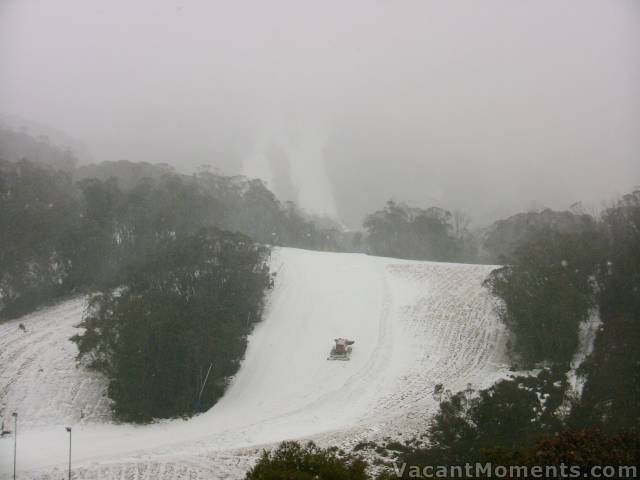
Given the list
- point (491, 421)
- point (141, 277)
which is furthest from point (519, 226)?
point (491, 421)

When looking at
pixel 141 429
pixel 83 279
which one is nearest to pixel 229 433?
pixel 141 429

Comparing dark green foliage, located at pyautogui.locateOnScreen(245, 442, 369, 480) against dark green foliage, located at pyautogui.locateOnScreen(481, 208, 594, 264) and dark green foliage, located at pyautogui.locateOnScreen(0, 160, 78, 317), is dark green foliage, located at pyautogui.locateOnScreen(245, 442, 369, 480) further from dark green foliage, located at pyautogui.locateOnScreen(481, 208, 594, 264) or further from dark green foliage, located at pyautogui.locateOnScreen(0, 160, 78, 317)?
dark green foliage, located at pyautogui.locateOnScreen(481, 208, 594, 264)

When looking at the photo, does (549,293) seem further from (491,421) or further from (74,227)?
(74,227)

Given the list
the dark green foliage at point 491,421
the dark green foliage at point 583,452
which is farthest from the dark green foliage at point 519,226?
the dark green foliage at point 583,452

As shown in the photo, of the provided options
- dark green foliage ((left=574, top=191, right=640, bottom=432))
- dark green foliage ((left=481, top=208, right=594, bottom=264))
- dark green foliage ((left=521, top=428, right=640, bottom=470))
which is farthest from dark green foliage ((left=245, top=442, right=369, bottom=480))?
dark green foliage ((left=481, top=208, right=594, bottom=264))

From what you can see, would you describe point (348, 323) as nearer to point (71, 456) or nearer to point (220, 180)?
point (71, 456)

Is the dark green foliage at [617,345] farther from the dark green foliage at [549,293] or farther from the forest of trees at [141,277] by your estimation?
the forest of trees at [141,277]

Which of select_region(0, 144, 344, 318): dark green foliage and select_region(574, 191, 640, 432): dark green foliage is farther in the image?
select_region(0, 144, 344, 318): dark green foliage

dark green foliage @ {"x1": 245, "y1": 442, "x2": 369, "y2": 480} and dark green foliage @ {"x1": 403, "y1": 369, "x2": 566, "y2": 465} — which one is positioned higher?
dark green foliage @ {"x1": 245, "y1": 442, "x2": 369, "y2": 480}
